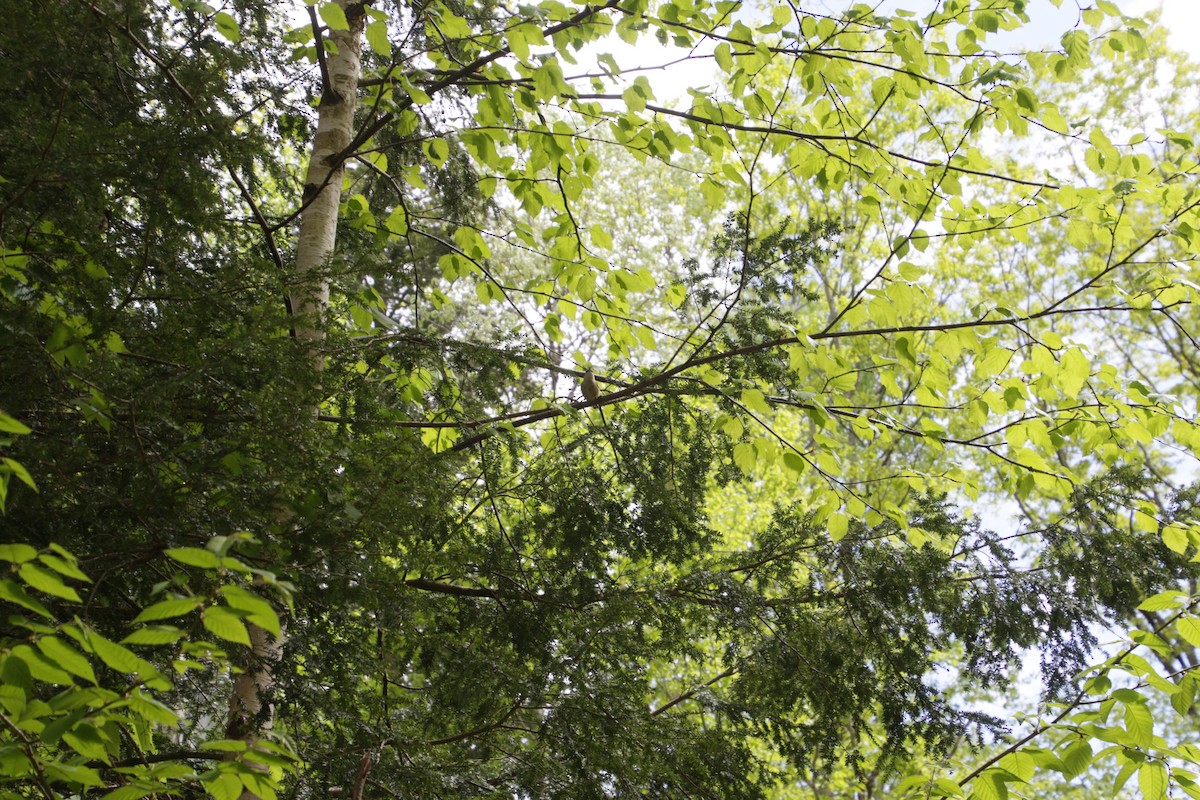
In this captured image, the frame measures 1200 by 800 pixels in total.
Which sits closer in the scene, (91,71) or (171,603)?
(171,603)

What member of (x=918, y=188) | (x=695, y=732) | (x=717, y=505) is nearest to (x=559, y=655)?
(x=695, y=732)

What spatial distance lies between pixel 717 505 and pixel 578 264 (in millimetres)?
8760

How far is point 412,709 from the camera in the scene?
328cm

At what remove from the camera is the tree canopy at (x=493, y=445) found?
217cm

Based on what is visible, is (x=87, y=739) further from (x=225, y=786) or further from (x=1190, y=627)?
(x=1190, y=627)

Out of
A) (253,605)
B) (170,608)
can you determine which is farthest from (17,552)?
(253,605)

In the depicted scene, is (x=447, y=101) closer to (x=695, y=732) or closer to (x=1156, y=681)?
(x=695, y=732)

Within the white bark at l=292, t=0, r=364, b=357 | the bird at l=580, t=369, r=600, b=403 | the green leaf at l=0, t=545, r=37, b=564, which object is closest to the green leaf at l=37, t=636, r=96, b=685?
the green leaf at l=0, t=545, r=37, b=564

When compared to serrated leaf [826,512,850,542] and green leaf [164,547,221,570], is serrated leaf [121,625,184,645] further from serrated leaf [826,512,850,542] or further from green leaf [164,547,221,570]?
serrated leaf [826,512,850,542]

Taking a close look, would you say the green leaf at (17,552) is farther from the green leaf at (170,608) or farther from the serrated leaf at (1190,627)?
the serrated leaf at (1190,627)

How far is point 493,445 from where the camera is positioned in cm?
357

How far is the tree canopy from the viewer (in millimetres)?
2170

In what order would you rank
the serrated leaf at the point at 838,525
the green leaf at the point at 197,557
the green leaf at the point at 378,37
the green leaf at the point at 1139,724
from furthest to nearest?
the serrated leaf at the point at 838,525 < the green leaf at the point at 378,37 < the green leaf at the point at 1139,724 < the green leaf at the point at 197,557

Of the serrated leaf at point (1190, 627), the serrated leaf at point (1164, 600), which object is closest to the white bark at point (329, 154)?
the serrated leaf at point (1164, 600)
